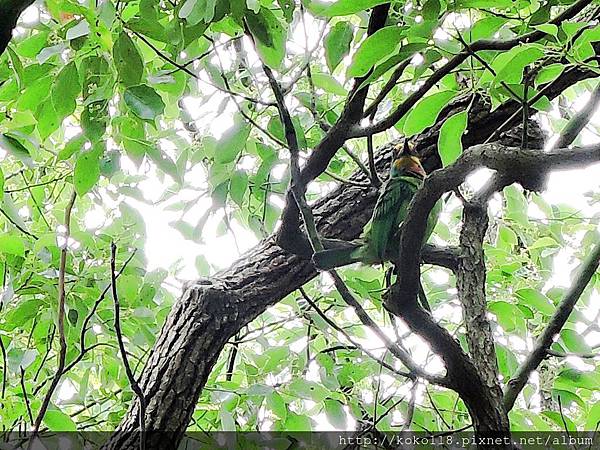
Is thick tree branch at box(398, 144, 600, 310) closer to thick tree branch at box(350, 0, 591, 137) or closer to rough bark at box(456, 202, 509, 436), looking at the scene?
thick tree branch at box(350, 0, 591, 137)

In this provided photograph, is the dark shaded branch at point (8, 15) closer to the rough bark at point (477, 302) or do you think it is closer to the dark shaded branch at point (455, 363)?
the dark shaded branch at point (455, 363)

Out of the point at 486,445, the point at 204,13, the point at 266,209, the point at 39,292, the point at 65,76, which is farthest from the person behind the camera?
the point at 266,209

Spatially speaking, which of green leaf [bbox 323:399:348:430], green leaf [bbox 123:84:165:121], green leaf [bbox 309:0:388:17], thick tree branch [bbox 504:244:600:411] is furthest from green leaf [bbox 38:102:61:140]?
thick tree branch [bbox 504:244:600:411]

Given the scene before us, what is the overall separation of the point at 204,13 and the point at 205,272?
2.94 feet

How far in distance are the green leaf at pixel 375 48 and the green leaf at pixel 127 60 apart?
0.29 m

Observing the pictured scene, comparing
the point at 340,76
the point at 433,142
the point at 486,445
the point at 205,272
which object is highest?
the point at 340,76

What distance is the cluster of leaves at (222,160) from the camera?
2.58ft

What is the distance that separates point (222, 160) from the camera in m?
1.04

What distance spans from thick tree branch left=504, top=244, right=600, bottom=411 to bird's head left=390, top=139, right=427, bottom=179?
32 centimetres

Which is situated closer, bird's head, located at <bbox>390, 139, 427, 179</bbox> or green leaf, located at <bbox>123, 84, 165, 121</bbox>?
green leaf, located at <bbox>123, 84, 165, 121</bbox>

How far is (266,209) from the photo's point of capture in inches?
52.4

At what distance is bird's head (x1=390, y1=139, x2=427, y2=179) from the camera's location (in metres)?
1.24

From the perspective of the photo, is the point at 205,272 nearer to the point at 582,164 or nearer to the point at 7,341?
the point at 7,341

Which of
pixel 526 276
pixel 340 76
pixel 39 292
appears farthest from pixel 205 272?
pixel 526 276
